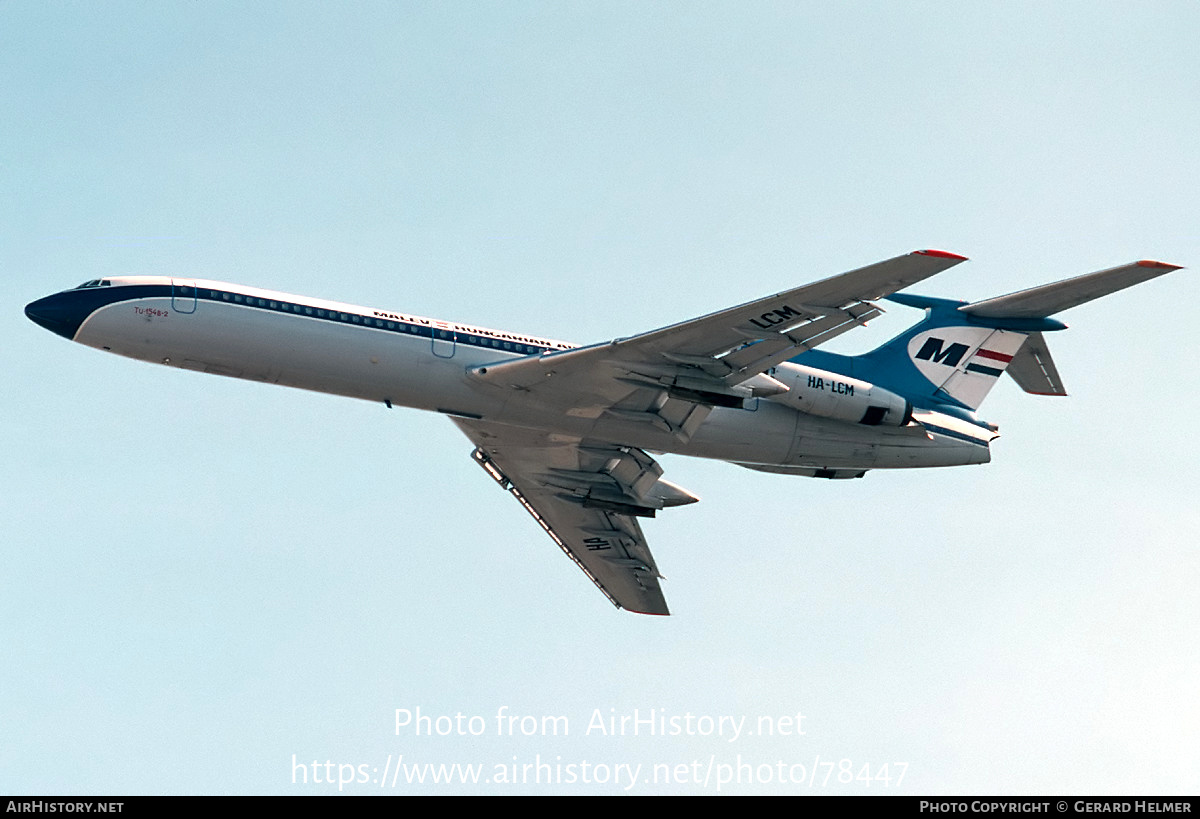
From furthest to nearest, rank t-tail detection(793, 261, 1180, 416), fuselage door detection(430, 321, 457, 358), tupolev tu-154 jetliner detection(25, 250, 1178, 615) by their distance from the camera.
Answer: t-tail detection(793, 261, 1180, 416), fuselage door detection(430, 321, 457, 358), tupolev tu-154 jetliner detection(25, 250, 1178, 615)

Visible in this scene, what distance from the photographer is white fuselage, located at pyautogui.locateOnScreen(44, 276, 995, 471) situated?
91.2ft

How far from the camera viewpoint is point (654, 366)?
1109 inches

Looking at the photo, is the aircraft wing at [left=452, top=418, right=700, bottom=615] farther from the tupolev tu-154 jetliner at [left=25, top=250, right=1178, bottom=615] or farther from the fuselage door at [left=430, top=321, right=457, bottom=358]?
the fuselage door at [left=430, top=321, right=457, bottom=358]

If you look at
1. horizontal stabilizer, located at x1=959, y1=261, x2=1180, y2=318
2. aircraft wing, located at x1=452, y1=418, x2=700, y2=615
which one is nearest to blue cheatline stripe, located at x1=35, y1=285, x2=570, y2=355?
aircraft wing, located at x1=452, y1=418, x2=700, y2=615

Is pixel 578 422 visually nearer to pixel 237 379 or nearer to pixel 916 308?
pixel 237 379

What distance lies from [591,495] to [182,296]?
37.5ft

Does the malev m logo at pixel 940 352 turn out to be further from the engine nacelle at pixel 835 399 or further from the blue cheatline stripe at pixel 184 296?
the blue cheatline stripe at pixel 184 296

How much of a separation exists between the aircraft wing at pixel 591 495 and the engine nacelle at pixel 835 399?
484 centimetres

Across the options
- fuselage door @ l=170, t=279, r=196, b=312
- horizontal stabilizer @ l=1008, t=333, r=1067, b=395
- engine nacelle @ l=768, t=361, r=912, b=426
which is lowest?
engine nacelle @ l=768, t=361, r=912, b=426

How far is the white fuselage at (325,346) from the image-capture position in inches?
1095

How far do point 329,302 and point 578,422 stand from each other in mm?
5987

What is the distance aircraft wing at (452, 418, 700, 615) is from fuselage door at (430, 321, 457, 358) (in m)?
3.23

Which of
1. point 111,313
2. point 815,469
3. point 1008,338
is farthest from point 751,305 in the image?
point 111,313

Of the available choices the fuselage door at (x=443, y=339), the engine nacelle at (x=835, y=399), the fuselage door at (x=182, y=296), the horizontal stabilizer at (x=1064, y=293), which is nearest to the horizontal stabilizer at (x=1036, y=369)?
the horizontal stabilizer at (x=1064, y=293)
